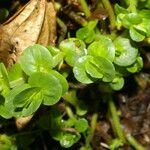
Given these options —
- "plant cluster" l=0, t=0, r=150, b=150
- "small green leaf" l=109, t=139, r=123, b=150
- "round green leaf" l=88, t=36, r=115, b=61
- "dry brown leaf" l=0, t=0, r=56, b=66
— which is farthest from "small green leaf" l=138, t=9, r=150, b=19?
"small green leaf" l=109, t=139, r=123, b=150

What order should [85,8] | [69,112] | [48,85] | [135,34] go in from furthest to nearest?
[69,112] < [85,8] < [135,34] < [48,85]

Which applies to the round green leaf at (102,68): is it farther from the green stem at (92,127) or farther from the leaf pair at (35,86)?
the green stem at (92,127)

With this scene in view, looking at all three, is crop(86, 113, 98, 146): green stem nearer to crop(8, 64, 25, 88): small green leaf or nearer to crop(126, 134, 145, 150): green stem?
crop(126, 134, 145, 150): green stem

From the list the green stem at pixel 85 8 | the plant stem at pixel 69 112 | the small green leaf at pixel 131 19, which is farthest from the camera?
the plant stem at pixel 69 112

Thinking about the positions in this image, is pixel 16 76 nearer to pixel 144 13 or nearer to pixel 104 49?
pixel 104 49

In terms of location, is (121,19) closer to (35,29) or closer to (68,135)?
(35,29)

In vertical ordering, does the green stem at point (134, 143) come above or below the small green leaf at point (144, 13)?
below

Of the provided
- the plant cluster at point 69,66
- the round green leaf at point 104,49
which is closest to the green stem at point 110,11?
the plant cluster at point 69,66

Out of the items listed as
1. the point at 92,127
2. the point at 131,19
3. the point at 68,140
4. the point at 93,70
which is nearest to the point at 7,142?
the point at 68,140
